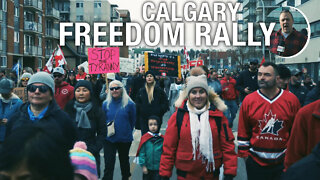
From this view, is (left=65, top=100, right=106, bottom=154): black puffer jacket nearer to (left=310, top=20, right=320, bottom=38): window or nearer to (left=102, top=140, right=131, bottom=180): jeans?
(left=102, top=140, right=131, bottom=180): jeans

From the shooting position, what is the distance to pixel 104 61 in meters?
11.8

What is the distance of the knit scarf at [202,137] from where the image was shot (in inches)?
156

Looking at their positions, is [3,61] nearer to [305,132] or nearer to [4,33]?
[4,33]

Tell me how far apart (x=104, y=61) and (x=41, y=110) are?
798 centimetres

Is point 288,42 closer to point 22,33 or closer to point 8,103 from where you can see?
point 8,103

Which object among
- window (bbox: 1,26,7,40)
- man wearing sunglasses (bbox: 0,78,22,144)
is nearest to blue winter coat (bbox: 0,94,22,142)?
man wearing sunglasses (bbox: 0,78,22,144)

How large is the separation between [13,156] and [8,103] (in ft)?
16.8

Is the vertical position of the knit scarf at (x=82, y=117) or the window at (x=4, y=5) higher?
the window at (x=4, y=5)

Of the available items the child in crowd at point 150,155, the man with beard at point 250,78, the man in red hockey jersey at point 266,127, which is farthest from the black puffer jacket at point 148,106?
the man in red hockey jersey at point 266,127

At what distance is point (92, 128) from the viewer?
5.19 meters

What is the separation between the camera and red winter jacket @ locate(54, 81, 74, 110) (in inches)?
269

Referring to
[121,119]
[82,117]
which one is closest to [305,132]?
[82,117]

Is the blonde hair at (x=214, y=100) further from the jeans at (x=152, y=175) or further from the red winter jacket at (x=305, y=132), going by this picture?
the jeans at (x=152, y=175)

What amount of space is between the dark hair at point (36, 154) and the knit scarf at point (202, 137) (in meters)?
2.50
